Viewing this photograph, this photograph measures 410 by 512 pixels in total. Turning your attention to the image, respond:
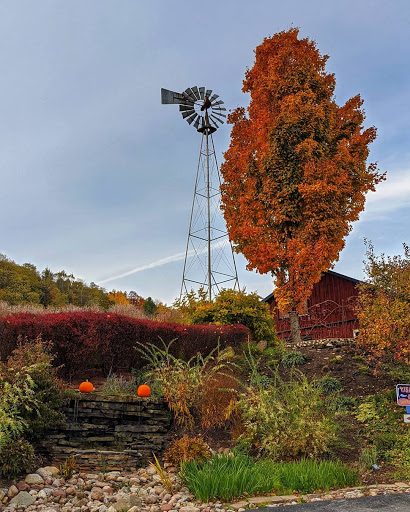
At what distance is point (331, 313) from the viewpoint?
21.7 metres

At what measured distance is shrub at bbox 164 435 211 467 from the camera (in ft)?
22.0

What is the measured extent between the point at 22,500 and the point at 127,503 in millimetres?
1306

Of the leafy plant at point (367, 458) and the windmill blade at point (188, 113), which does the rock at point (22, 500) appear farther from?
the windmill blade at point (188, 113)

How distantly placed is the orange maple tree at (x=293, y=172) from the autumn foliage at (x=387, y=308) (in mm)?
5311

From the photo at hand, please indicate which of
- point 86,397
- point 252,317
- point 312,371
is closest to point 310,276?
point 252,317

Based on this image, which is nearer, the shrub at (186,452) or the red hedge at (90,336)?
the shrub at (186,452)

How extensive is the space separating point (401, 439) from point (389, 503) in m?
2.34

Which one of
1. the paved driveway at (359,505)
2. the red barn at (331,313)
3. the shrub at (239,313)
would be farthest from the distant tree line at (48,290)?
the paved driveway at (359,505)

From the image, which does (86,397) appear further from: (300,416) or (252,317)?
(252,317)

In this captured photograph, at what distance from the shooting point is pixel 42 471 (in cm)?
651

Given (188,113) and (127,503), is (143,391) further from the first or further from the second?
(188,113)

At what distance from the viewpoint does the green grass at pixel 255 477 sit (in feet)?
19.1

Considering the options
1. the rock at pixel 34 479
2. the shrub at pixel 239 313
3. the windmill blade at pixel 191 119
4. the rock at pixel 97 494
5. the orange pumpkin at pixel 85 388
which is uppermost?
the windmill blade at pixel 191 119

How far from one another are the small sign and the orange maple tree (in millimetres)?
8338
